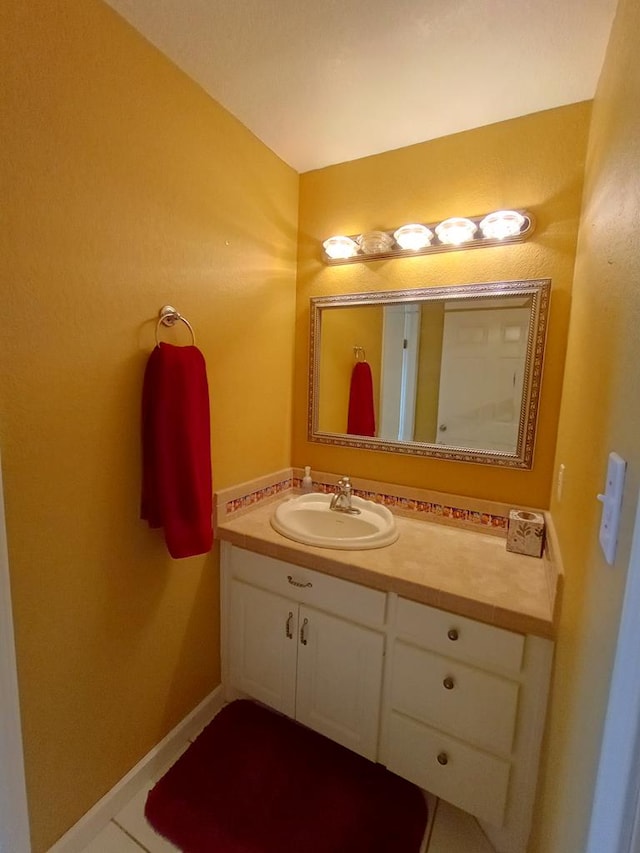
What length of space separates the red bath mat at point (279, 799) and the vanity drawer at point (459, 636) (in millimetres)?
630

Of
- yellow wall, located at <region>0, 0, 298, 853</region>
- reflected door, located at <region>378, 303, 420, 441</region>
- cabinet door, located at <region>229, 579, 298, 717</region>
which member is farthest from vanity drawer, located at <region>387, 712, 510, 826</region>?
reflected door, located at <region>378, 303, 420, 441</region>

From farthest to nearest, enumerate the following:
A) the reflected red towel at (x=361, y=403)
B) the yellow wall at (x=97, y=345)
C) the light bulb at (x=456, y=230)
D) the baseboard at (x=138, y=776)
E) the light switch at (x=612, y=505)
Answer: the reflected red towel at (x=361, y=403) < the light bulb at (x=456, y=230) < the baseboard at (x=138, y=776) < the yellow wall at (x=97, y=345) < the light switch at (x=612, y=505)

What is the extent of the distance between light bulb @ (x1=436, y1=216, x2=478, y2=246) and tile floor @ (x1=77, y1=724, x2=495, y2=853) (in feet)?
6.80

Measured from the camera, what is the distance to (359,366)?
180 centimetres

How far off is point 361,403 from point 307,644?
103cm

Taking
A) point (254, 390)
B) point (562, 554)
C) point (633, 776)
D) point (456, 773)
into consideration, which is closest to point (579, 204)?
point (562, 554)

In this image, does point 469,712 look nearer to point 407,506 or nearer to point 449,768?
point 449,768

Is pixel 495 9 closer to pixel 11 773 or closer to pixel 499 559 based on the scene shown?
pixel 499 559

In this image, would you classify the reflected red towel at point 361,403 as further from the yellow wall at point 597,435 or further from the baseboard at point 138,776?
the baseboard at point 138,776

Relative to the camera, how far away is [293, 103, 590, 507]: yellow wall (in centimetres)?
137

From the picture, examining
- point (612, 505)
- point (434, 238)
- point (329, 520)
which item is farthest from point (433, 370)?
point (612, 505)

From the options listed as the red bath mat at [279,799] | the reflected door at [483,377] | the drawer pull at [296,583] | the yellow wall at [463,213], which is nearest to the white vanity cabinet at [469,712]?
the red bath mat at [279,799]

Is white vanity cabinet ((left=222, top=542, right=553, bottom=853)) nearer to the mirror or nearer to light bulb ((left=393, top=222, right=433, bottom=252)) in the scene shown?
the mirror

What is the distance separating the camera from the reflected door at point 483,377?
148 cm
